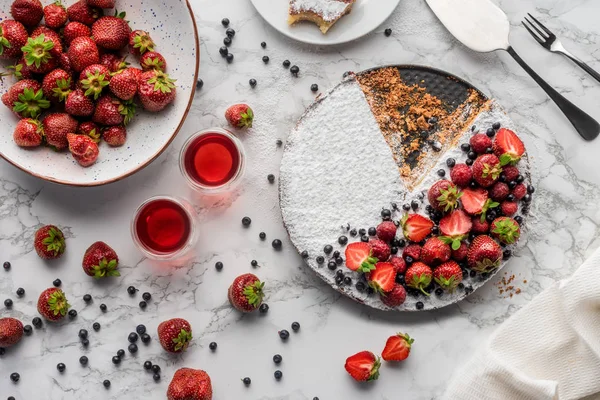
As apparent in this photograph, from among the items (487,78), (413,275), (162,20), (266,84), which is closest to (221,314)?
(413,275)

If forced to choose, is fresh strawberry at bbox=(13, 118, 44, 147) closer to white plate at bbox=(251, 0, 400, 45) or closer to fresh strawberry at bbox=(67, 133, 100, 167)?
fresh strawberry at bbox=(67, 133, 100, 167)

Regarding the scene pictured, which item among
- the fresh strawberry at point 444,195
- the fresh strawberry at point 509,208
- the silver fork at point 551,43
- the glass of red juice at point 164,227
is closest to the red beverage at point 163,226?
the glass of red juice at point 164,227

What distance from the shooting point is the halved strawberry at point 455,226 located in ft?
7.58

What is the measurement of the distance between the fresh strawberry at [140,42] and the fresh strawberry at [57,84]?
26cm

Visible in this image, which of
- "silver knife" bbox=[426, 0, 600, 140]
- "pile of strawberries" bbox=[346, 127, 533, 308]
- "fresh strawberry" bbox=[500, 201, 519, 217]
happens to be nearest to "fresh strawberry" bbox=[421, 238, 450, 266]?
"pile of strawberries" bbox=[346, 127, 533, 308]

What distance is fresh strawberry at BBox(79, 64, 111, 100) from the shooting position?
2.22 m

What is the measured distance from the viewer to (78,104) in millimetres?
2248

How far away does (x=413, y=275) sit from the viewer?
7.52 ft

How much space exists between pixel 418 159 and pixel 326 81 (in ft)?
1.57

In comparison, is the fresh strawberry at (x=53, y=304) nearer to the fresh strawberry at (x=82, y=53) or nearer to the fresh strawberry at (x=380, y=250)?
the fresh strawberry at (x=82, y=53)

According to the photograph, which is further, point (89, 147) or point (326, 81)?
point (326, 81)

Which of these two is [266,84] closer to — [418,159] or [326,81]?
[326,81]

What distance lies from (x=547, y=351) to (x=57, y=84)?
80.8 inches

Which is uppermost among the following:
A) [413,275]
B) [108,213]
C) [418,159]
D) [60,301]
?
[418,159]
